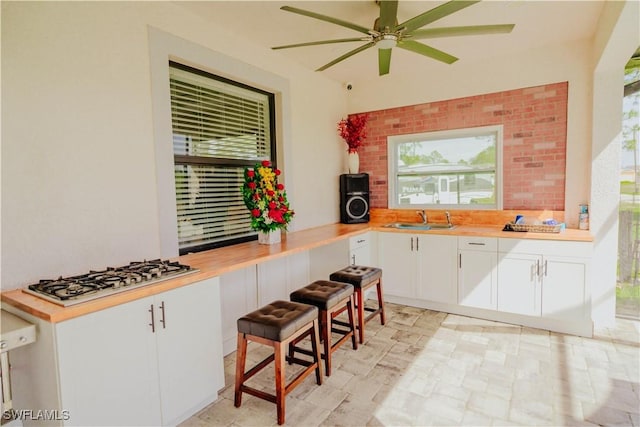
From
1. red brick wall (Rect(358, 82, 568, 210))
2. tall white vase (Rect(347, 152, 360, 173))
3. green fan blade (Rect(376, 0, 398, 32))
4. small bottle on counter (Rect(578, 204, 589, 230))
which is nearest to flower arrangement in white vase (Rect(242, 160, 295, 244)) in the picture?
green fan blade (Rect(376, 0, 398, 32))

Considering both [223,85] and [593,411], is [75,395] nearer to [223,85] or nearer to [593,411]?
[223,85]

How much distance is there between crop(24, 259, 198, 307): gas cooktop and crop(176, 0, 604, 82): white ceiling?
190 cm

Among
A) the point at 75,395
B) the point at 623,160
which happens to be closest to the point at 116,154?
the point at 75,395

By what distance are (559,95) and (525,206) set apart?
3.73ft

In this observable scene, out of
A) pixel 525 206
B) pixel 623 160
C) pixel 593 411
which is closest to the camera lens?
pixel 593 411

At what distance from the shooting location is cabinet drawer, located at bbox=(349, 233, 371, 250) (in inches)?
142

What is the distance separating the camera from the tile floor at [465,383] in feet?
6.61

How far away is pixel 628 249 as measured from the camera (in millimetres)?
3307

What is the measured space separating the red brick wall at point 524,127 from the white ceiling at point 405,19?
47 centimetres

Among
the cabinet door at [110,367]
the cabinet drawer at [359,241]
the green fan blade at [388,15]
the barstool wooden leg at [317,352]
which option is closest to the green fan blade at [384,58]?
the green fan blade at [388,15]

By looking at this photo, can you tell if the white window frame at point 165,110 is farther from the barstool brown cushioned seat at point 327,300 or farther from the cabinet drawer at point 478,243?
the cabinet drawer at point 478,243

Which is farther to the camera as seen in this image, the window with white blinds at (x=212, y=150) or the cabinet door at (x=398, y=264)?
the cabinet door at (x=398, y=264)

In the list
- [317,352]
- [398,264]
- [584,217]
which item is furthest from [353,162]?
[317,352]

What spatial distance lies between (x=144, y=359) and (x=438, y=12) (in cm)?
245
